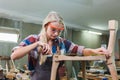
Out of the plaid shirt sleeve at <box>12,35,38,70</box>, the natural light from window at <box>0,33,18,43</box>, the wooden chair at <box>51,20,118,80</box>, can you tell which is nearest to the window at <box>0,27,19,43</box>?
the natural light from window at <box>0,33,18,43</box>

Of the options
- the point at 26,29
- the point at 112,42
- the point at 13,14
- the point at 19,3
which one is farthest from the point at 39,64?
the point at 26,29

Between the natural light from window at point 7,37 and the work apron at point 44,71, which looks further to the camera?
the natural light from window at point 7,37

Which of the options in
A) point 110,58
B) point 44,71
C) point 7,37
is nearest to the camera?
point 110,58

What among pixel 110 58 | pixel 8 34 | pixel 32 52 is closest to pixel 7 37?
pixel 8 34

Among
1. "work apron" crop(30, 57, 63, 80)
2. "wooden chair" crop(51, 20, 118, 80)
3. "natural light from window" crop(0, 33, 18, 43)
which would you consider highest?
"natural light from window" crop(0, 33, 18, 43)

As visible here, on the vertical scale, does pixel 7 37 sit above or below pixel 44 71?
above

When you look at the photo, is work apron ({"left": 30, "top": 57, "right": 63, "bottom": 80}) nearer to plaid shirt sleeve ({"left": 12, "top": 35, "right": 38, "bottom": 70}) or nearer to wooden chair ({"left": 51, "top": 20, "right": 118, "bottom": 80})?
plaid shirt sleeve ({"left": 12, "top": 35, "right": 38, "bottom": 70})

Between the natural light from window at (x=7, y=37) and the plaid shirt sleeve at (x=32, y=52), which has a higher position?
the natural light from window at (x=7, y=37)

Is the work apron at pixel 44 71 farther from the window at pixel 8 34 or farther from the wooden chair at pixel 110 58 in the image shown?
the window at pixel 8 34

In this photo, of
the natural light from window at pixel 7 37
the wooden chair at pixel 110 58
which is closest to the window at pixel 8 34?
the natural light from window at pixel 7 37

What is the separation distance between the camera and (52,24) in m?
0.94

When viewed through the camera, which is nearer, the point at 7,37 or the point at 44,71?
the point at 44,71

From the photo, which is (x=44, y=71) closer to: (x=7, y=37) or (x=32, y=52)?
(x=32, y=52)

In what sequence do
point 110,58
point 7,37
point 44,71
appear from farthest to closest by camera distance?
point 7,37, point 44,71, point 110,58
